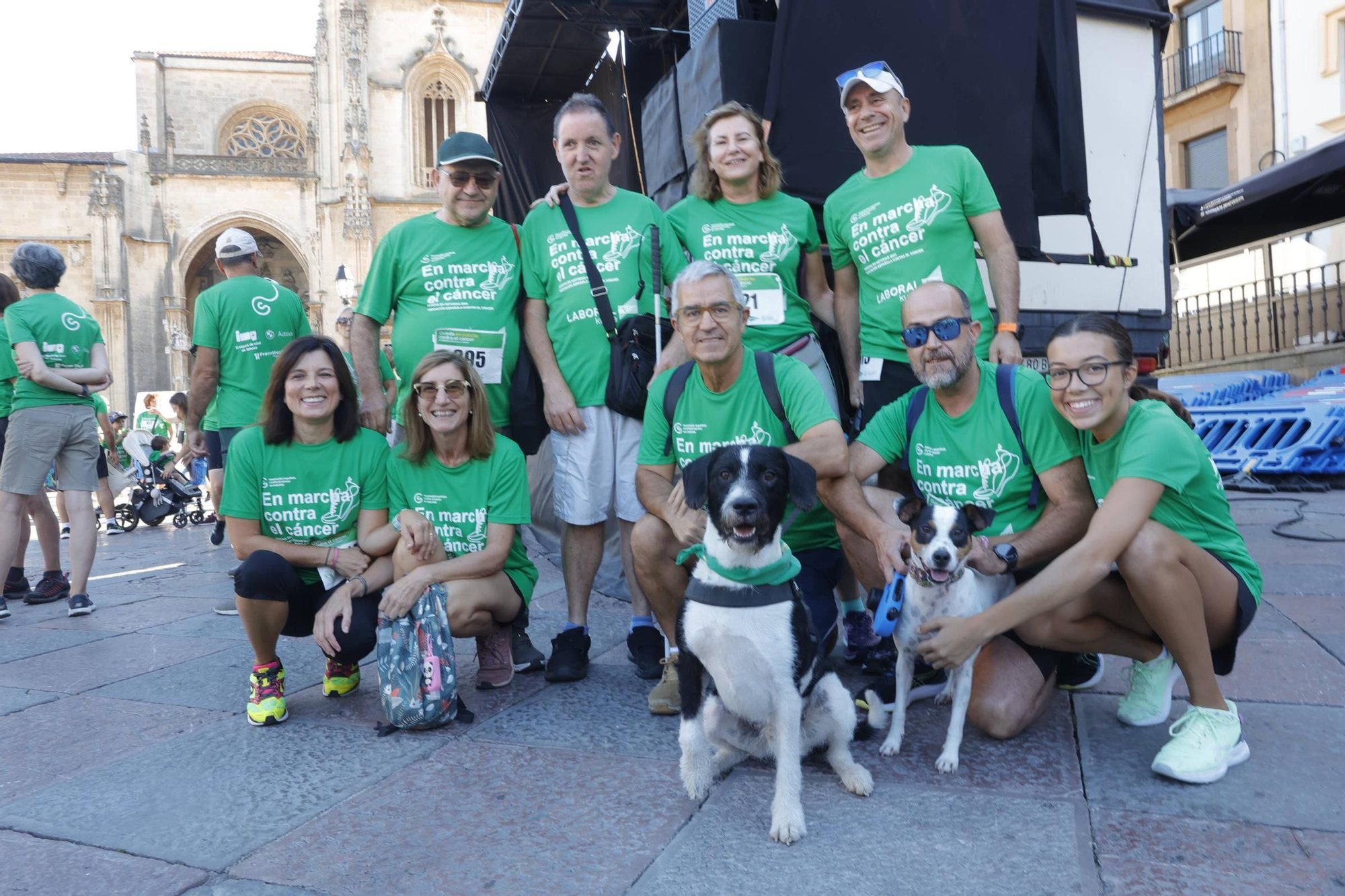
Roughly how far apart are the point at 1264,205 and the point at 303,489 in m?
11.8

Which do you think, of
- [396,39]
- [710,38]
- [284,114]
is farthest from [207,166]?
[710,38]

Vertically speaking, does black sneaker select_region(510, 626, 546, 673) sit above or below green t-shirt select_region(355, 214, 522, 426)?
below

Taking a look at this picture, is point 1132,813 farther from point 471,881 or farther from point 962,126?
point 962,126

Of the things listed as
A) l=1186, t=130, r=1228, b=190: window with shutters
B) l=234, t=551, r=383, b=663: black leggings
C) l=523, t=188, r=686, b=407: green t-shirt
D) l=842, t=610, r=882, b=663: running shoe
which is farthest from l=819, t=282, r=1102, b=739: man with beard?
l=1186, t=130, r=1228, b=190: window with shutters

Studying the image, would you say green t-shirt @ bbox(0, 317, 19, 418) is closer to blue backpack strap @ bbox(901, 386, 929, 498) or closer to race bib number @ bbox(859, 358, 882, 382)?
race bib number @ bbox(859, 358, 882, 382)

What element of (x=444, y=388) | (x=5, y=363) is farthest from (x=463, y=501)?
(x=5, y=363)

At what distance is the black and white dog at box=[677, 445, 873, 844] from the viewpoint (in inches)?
94.0

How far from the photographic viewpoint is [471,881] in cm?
203

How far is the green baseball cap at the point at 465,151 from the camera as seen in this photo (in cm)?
384

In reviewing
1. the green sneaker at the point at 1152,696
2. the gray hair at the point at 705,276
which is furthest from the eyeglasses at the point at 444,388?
the green sneaker at the point at 1152,696

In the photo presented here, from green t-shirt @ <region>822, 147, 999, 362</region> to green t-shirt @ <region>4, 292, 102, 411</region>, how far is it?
4764 millimetres

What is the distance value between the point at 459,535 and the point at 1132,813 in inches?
96.2

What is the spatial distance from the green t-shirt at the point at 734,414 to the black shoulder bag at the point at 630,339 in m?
0.30

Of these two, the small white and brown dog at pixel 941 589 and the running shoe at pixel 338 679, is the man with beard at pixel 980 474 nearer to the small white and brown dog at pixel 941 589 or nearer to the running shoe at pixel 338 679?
the small white and brown dog at pixel 941 589
